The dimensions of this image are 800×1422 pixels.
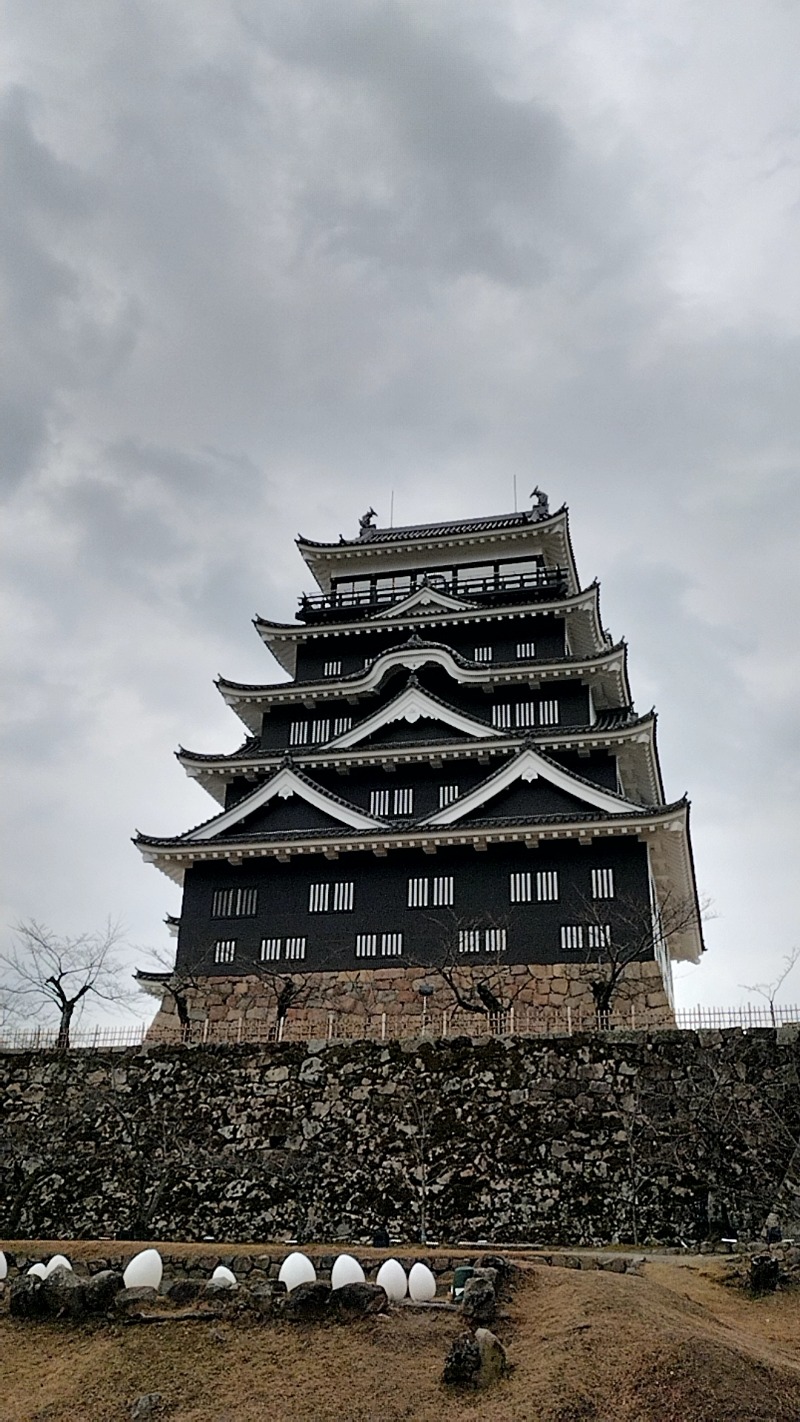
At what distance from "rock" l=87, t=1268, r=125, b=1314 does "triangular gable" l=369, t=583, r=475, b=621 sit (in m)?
27.1

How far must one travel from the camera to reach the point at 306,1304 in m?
11.5

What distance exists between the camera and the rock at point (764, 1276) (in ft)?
45.0

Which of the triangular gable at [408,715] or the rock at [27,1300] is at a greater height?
the triangular gable at [408,715]

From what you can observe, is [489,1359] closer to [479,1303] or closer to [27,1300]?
[479,1303]

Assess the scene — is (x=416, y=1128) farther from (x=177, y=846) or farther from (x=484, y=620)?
(x=484, y=620)

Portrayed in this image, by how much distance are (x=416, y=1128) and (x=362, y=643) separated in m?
20.4

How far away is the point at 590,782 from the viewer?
1200 inches

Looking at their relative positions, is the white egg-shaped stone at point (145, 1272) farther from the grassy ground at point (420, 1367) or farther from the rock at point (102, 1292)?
the grassy ground at point (420, 1367)

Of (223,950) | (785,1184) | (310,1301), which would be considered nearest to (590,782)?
(223,950)

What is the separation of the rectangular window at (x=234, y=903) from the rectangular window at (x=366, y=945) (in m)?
3.11

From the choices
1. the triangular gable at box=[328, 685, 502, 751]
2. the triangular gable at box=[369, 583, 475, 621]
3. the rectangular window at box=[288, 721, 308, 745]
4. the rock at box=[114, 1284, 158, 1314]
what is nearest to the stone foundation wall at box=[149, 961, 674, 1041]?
the triangular gable at box=[328, 685, 502, 751]

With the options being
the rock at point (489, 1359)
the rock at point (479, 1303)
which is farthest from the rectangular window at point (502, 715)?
the rock at point (489, 1359)

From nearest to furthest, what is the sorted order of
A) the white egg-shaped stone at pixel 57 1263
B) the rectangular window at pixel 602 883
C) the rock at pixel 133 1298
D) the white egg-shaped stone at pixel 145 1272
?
the rock at pixel 133 1298, the white egg-shaped stone at pixel 145 1272, the white egg-shaped stone at pixel 57 1263, the rectangular window at pixel 602 883

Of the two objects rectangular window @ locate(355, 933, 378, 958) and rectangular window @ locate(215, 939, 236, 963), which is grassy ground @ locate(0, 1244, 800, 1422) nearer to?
rectangular window @ locate(355, 933, 378, 958)
